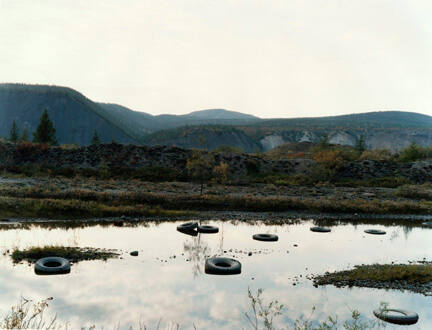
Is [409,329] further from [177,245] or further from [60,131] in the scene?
[60,131]

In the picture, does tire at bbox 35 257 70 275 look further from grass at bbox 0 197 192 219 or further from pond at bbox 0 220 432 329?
grass at bbox 0 197 192 219

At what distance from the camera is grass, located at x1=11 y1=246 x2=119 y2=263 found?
15.3 metres

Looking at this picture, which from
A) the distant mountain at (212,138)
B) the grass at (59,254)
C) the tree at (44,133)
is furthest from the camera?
the distant mountain at (212,138)

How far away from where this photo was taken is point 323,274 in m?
15.3

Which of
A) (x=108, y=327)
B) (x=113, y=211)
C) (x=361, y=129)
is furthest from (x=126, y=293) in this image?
(x=361, y=129)

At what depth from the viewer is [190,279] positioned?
545 inches

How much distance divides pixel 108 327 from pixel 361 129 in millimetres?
157707

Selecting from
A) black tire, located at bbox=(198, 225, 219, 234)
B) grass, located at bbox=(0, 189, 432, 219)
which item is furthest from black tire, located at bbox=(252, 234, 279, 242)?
grass, located at bbox=(0, 189, 432, 219)

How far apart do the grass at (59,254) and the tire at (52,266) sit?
878 millimetres

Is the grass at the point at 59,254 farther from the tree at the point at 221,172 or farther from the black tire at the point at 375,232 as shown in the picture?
the tree at the point at 221,172

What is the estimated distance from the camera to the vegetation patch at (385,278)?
1432 cm

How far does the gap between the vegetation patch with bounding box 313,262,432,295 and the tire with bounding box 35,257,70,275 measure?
995 cm

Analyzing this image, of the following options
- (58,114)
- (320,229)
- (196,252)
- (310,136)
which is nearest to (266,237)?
(196,252)

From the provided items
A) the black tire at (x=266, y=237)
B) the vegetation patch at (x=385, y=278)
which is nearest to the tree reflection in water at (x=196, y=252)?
the black tire at (x=266, y=237)
